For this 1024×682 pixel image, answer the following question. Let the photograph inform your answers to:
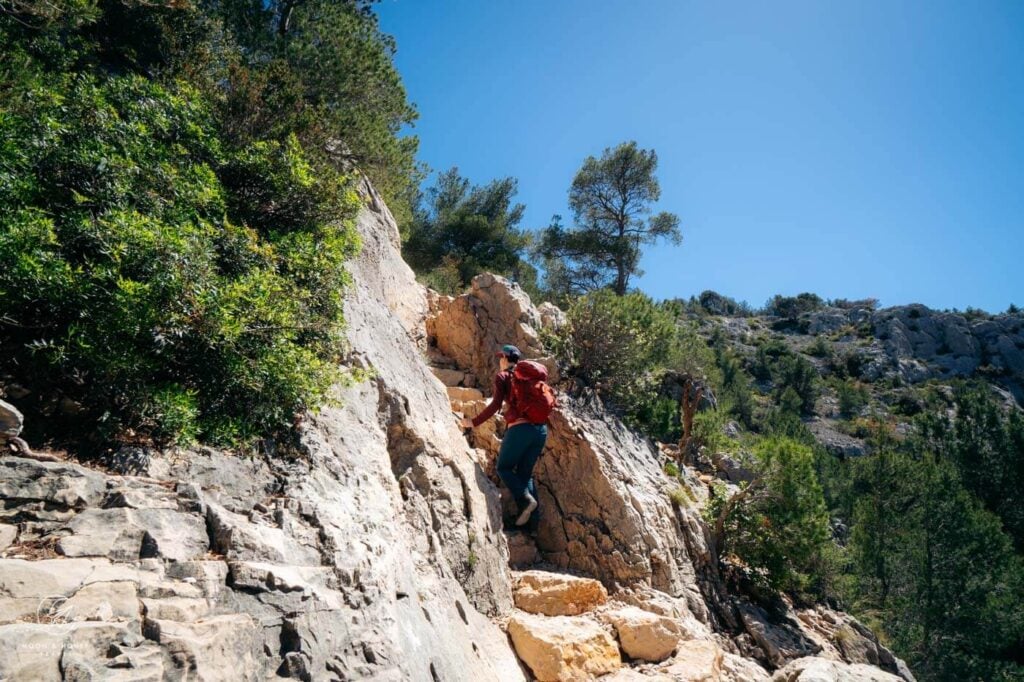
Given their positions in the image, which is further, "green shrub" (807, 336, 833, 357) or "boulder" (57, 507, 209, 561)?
"green shrub" (807, 336, 833, 357)

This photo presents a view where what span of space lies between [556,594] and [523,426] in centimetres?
225

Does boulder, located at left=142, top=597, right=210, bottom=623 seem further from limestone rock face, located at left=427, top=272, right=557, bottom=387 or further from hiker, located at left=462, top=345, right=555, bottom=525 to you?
limestone rock face, located at left=427, top=272, right=557, bottom=387

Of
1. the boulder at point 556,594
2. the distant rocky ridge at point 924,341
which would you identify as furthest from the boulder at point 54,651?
the distant rocky ridge at point 924,341

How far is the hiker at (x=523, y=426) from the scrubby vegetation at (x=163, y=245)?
8.84ft

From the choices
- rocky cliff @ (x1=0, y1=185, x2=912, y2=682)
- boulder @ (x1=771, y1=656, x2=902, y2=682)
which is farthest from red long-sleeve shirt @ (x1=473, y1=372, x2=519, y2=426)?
boulder @ (x1=771, y1=656, x2=902, y2=682)

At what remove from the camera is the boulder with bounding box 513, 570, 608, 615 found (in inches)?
272

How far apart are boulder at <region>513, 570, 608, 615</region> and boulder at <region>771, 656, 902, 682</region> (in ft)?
7.81

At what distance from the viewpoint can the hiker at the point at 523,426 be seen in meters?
7.85

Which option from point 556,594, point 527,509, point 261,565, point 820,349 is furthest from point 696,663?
point 820,349

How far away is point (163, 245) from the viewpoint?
15.3ft

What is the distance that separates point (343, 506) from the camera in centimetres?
482

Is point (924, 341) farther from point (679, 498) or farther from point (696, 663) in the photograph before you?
point (696, 663)

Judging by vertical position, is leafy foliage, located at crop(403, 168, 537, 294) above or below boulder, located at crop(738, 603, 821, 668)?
above

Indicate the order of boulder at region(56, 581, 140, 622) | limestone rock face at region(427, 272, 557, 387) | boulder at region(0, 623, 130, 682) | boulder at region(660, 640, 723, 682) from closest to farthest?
boulder at region(0, 623, 130, 682) < boulder at region(56, 581, 140, 622) < boulder at region(660, 640, 723, 682) < limestone rock face at region(427, 272, 557, 387)
